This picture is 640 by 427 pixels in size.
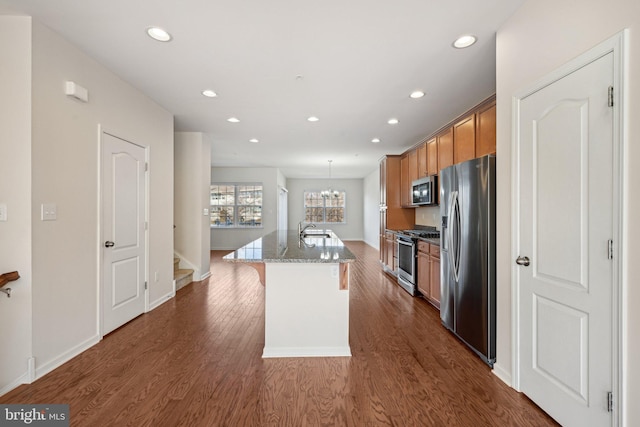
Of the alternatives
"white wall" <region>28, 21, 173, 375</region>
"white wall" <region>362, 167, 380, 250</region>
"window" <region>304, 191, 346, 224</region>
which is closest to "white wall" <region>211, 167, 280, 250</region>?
"window" <region>304, 191, 346, 224</region>

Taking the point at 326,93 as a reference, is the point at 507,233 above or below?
below

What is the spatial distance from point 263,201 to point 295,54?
6891 millimetres

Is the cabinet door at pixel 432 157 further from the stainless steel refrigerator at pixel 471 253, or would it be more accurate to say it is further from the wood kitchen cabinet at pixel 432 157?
the stainless steel refrigerator at pixel 471 253

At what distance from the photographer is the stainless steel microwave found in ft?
14.3

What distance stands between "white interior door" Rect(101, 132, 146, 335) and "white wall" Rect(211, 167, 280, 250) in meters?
5.73

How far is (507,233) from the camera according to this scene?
2.07 metres

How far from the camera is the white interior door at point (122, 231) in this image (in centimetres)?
280

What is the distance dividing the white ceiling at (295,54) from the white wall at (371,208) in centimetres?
504

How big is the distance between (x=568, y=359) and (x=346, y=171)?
8574mm

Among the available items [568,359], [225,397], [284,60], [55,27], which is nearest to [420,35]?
[284,60]

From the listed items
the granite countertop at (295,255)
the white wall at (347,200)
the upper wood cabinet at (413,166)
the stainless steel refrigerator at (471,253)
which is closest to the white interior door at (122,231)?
the granite countertop at (295,255)

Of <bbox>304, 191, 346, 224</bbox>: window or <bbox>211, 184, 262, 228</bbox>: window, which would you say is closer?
<bbox>211, 184, 262, 228</bbox>: window

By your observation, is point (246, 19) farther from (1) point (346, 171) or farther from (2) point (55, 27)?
(1) point (346, 171)

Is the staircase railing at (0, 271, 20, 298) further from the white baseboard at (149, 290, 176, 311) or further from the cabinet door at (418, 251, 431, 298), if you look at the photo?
the cabinet door at (418, 251, 431, 298)
